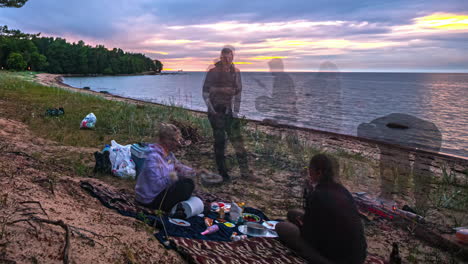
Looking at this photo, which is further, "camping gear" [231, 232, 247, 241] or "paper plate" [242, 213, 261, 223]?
"paper plate" [242, 213, 261, 223]

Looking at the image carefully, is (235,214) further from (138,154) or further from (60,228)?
(138,154)

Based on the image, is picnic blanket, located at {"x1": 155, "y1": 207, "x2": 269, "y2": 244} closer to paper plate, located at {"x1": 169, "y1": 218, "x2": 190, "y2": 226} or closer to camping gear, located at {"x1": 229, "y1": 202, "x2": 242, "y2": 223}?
paper plate, located at {"x1": 169, "y1": 218, "x2": 190, "y2": 226}

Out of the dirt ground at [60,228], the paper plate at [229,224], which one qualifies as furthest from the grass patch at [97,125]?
the paper plate at [229,224]

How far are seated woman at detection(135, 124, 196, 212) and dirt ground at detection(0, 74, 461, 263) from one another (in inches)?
19.4

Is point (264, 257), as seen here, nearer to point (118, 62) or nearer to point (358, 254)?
point (358, 254)

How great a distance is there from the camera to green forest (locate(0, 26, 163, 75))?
71312mm

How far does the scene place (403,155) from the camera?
11.4 meters

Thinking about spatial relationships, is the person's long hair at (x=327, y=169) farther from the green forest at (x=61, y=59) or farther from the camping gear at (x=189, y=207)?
the green forest at (x=61, y=59)

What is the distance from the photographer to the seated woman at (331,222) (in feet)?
8.52

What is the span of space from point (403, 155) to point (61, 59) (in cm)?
11390

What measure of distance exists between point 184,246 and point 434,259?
2.89 meters

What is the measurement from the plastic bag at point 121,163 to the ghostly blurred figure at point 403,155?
4.60m

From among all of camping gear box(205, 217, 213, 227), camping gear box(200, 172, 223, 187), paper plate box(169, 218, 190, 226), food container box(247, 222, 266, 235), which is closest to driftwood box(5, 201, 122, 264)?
paper plate box(169, 218, 190, 226)

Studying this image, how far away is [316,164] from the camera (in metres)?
2.78
